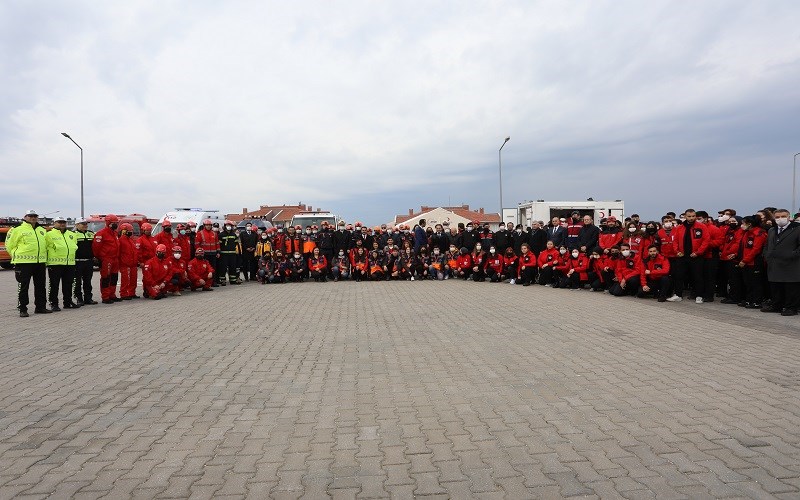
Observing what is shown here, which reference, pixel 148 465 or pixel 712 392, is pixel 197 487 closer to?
Result: pixel 148 465

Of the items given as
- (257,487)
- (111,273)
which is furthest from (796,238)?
(111,273)

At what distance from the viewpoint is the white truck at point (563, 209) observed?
2580cm

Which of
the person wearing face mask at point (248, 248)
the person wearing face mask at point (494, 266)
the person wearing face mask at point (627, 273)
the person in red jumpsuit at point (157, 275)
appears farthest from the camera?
the person wearing face mask at point (248, 248)

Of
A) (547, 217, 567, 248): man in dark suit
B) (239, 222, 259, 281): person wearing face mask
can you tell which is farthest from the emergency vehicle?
(547, 217, 567, 248): man in dark suit

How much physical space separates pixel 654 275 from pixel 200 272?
493 inches

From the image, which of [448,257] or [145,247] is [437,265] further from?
[145,247]

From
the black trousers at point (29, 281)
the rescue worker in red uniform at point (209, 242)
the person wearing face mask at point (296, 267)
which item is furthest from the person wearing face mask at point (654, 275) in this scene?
the black trousers at point (29, 281)

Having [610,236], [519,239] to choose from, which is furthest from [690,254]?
[519,239]

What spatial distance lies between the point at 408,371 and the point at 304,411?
66.1 inches

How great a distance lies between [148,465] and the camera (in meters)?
3.88

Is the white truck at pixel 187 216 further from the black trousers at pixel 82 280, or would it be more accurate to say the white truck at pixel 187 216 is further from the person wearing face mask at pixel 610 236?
the person wearing face mask at pixel 610 236

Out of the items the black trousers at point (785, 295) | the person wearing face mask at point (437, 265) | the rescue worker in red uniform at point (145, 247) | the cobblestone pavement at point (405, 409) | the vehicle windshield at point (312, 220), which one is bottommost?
the cobblestone pavement at point (405, 409)

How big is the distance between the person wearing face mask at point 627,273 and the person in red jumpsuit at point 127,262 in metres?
12.5

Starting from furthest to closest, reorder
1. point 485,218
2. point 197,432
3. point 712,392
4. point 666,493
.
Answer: point 485,218, point 712,392, point 197,432, point 666,493
